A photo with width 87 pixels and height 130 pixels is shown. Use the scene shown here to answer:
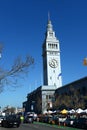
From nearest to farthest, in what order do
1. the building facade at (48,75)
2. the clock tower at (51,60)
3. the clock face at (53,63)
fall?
the building facade at (48,75)
the clock tower at (51,60)
the clock face at (53,63)

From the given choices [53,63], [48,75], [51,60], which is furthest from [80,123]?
[51,60]

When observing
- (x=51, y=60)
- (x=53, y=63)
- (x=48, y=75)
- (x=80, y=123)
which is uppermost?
(x=51, y=60)

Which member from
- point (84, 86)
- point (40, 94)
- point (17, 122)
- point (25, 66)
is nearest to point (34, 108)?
point (40, 94)

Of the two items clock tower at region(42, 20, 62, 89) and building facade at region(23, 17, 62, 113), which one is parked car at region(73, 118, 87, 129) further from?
clock tower at region(42, 20, 62, 89)

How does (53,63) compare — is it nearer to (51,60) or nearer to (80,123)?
(51,60)

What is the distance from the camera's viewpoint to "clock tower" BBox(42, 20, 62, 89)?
161500 mm

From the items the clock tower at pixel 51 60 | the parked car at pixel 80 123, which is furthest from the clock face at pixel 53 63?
the parked car at pixel 80 123

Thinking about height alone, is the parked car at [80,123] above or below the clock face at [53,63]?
below

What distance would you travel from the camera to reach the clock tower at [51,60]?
161500mm

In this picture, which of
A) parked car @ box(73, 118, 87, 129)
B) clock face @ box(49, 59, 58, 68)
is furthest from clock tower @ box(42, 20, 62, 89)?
parked car @ box(73, 118, 87, 129)

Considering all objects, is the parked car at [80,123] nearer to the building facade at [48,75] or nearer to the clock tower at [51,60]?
the building facade at [48,75]

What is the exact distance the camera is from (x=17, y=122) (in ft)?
160

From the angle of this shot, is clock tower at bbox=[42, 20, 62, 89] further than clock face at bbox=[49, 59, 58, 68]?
No

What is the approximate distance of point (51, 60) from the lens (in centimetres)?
16750
